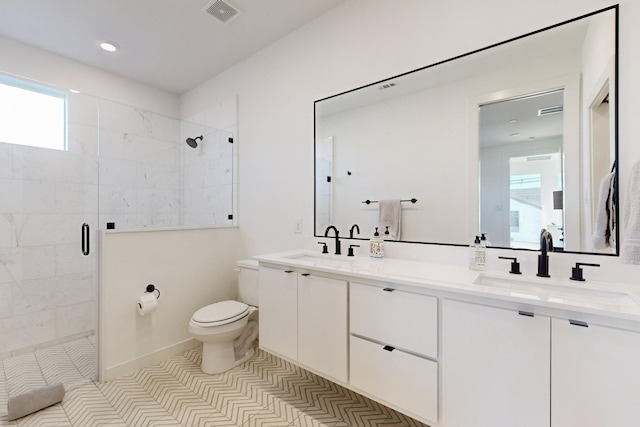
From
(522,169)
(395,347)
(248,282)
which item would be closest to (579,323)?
(395,347)

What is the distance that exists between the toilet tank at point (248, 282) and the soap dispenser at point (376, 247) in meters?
1.06

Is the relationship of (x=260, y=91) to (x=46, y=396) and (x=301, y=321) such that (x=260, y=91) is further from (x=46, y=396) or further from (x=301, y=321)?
(x=46, y=396)

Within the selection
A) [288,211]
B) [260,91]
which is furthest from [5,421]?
[260,91]

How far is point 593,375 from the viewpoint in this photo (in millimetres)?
905

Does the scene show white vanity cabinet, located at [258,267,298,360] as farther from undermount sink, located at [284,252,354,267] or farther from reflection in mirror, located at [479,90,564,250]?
reflection in mirror, located at [479,90,564,250]

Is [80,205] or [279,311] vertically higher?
[80,205]

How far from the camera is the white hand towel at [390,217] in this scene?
73.2 inches

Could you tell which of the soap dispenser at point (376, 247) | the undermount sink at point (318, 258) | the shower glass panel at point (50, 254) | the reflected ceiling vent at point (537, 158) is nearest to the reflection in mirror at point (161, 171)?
the shower glass panel at point (50, 254)

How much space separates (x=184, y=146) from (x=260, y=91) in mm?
1081

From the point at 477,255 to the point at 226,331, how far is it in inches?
67.2

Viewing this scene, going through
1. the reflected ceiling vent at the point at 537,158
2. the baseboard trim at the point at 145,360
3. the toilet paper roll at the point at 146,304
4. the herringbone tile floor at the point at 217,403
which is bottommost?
the herringbone tile floor at the point at 217,403

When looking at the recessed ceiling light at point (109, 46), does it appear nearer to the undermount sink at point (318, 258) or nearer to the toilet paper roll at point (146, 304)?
the toilet paper roll at point (146, 304)

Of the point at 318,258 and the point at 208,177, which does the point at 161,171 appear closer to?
the point at 208,177

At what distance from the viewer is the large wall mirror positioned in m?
1.26
